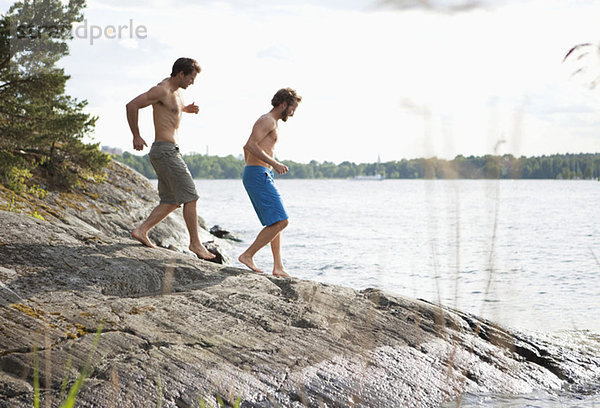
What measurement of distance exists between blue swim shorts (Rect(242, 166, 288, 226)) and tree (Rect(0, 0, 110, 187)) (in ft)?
18.1

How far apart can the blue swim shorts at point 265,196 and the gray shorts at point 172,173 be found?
0.64 m

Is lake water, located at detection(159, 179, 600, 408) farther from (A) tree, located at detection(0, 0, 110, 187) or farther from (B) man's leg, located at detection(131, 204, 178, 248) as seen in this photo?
(A) tree, located at detection(0, 0, 110, 187)

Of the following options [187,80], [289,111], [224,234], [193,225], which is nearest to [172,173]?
[193,225]

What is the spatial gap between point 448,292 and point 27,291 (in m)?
7.36

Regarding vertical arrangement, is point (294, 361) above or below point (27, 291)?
below

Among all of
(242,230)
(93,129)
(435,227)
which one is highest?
(93,129)

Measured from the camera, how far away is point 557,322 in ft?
28.4

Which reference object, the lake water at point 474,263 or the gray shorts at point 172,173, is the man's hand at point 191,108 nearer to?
the gray shorts at point 172,173

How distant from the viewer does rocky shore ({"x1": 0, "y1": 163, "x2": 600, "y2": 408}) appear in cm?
385

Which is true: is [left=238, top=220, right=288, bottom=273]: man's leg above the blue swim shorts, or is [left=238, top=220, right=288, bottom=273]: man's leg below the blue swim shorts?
below

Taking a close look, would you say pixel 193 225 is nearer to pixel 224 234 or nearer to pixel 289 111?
pixel 289 111

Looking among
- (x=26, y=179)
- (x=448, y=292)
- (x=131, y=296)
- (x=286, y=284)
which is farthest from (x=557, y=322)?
(x=26, y=179)

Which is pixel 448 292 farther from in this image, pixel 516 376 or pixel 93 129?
pixel 93 129

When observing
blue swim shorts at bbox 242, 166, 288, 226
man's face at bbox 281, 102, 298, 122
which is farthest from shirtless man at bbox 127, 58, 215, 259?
man's face at bbox 281, 102, 298, 122
